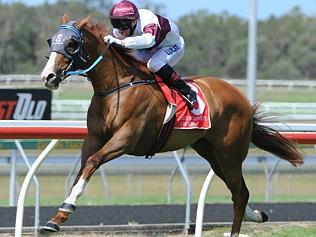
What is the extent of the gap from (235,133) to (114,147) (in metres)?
1.57

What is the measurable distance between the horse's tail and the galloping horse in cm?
28

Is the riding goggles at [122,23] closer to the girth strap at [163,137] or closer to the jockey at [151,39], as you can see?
the jockey at [151,39]

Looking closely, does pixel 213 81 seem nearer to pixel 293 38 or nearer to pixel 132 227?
pixel 132 227

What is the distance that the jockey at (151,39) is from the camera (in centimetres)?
670

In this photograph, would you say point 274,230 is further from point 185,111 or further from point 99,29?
point 99,29

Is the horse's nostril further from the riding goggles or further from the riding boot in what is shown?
the riding boot

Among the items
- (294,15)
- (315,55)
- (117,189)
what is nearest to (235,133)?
(117,189)

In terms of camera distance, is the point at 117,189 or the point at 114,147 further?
the point at 117,189

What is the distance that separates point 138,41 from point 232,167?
1.62 meters

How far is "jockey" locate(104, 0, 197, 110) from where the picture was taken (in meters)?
6.70

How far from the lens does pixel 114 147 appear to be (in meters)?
6.40

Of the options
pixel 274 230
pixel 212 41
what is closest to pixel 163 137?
pixel 274 230

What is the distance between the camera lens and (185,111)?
7.10 metres

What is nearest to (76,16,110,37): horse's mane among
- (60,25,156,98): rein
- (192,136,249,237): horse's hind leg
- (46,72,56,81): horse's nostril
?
(60,25,156,98): rein
